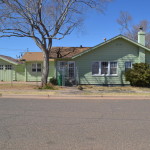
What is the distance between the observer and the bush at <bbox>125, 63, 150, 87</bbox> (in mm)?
17719

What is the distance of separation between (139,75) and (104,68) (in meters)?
3.61

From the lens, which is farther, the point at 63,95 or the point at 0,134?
the point at 63,95

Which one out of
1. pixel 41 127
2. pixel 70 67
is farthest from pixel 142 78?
pixel 41 127

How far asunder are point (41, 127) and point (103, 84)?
14790mm

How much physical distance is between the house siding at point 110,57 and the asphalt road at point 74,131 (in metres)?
12.3

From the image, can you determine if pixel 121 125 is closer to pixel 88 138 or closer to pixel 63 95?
pixel 88 138

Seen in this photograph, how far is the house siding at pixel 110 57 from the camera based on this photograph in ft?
65.2

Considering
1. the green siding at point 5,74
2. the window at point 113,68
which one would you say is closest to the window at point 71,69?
the window at point 113,68

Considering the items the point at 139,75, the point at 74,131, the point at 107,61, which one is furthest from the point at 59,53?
the point at 74,131

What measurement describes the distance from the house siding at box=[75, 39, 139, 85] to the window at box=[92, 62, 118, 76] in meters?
0.38

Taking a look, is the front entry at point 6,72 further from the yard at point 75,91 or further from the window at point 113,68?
the window at point 113,68

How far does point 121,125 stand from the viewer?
19.8 feet

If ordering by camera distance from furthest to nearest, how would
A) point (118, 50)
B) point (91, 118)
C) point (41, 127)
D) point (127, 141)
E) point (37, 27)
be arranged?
point (118, 50) < point (37, 27) < point (91, 118) < point (41, 127) < point (127, 141)

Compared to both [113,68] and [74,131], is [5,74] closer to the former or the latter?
[113,68]
